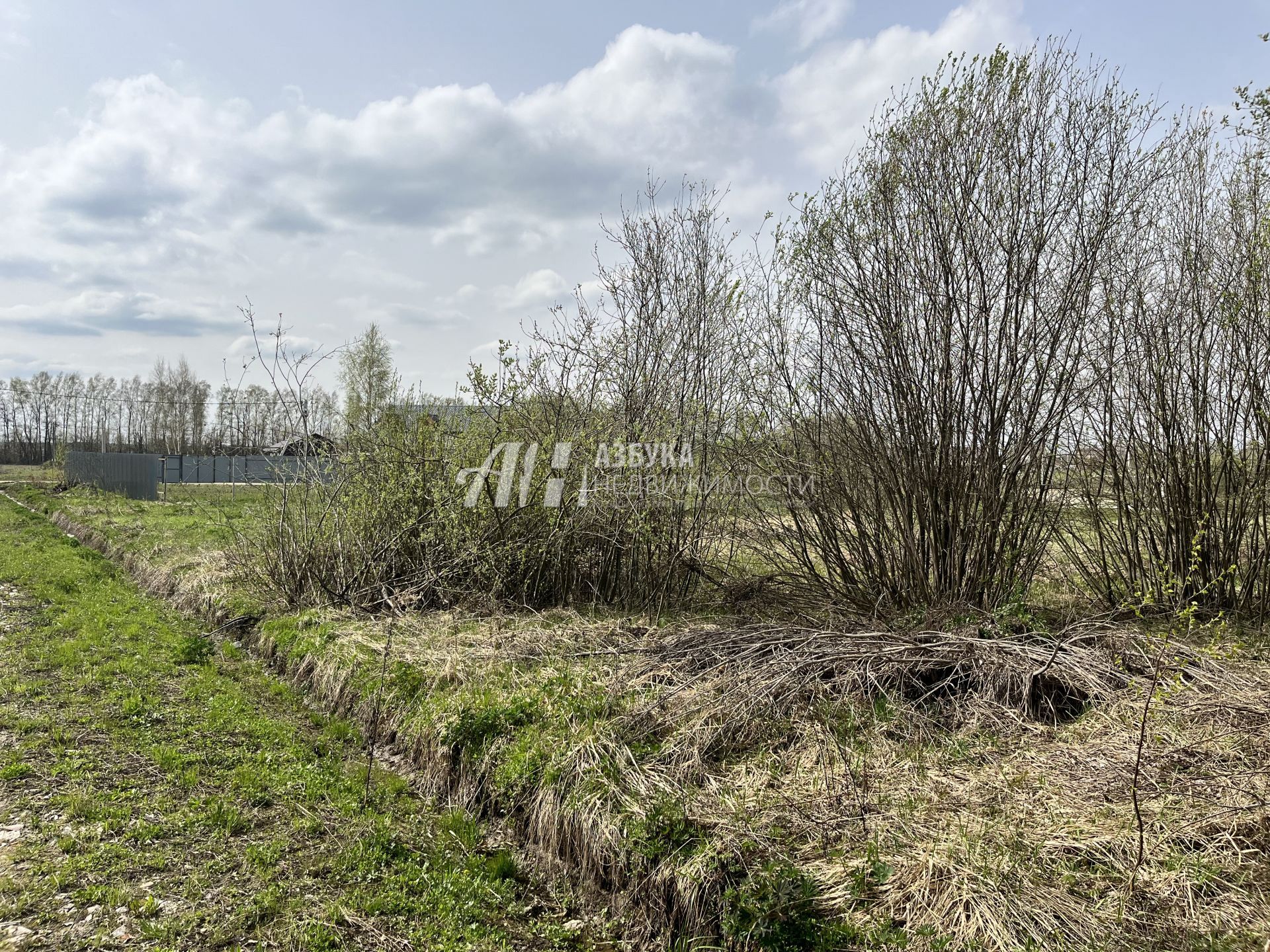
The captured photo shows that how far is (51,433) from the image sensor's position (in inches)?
1865

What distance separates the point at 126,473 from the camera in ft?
75.3

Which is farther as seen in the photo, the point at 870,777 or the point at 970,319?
the point at 970,319

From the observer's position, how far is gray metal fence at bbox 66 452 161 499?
22141mm

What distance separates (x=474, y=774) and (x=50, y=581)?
7.95m

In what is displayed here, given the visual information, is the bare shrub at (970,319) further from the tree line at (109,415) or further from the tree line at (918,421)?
the tree line at (109,415)

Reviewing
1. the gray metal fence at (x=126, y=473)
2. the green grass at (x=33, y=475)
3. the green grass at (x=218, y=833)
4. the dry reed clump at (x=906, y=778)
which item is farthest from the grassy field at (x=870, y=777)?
the green grass at (x=33, y=475)

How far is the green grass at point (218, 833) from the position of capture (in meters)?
2.81

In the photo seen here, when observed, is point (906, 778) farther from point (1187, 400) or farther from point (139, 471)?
point (139, 471)

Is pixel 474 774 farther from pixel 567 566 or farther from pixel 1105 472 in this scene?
pixel 1105 472

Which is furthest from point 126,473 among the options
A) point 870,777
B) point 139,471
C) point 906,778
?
point 906,778

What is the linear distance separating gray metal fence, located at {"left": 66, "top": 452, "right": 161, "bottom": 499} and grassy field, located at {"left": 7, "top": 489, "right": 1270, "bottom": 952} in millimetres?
21013

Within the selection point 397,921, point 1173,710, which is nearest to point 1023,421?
point 1173,710

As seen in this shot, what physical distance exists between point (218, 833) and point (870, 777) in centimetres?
310

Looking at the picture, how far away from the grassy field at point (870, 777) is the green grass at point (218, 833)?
38cm
